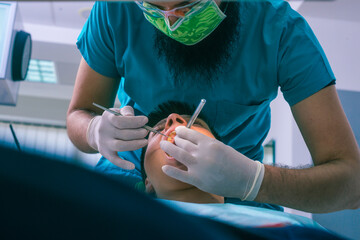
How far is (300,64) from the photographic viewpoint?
4.52 feet

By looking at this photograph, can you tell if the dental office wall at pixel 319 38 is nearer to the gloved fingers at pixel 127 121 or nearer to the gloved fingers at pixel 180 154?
the gloved fingers at pixel 180 154

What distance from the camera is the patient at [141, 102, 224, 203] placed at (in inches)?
53.9

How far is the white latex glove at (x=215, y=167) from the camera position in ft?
3.75

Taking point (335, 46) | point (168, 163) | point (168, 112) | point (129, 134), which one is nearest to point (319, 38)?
point (335, 46)

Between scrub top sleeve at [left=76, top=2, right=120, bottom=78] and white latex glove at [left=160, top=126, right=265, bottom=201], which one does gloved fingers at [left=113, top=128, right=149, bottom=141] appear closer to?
white latex glove at [left=160, top=126, right=265, bottom=201]

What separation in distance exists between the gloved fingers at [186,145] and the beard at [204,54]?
1.15ft

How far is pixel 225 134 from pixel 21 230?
1.24 metres

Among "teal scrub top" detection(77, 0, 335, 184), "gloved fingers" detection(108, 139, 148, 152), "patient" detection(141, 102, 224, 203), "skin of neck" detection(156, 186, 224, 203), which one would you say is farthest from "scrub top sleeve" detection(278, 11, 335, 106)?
"gloved fingers" detection(108, 139, 148, 152)

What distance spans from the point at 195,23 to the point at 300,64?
0.40 metres

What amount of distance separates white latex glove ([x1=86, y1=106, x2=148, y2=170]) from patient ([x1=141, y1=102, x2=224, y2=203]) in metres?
0.12

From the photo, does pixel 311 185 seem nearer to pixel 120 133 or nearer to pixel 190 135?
pixel 190 135

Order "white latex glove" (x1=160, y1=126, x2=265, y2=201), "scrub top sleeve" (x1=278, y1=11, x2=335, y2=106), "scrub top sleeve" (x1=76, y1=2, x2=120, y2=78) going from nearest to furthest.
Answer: "white latex glove" (x1=160, y1=126, x2=265, y2=201), "scrub top sleeve" (x1=278, y1=11, x2=335, y2=106), "scrub top sleeve" (x1=76, y1=2, x2=120, y2=78)

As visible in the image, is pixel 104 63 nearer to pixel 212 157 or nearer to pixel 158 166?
pixel 158 166

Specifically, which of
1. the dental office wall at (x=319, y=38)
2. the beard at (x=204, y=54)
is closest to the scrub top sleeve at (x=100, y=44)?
the beard at (x=204, y=54)
